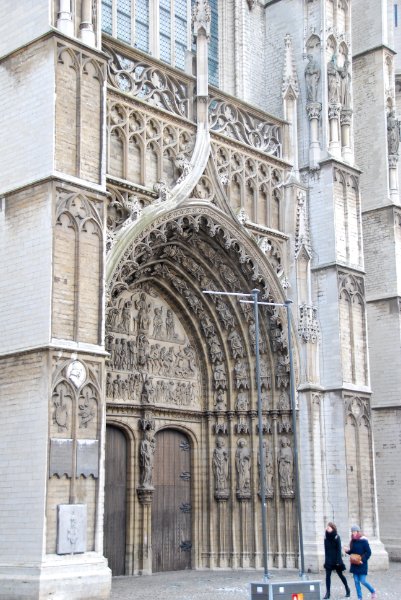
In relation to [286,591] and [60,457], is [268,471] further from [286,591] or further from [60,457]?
[286,591]

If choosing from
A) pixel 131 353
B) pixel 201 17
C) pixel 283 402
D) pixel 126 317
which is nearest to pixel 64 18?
pixel 201 17

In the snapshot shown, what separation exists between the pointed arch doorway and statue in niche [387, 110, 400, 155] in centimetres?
964

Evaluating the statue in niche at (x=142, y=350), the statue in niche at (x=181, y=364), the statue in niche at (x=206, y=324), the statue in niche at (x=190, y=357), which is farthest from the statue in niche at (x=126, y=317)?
the statue in niche at (x=206, y=324)

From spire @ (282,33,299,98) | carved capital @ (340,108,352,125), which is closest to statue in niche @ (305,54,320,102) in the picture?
spire @ (282,33,299,98)

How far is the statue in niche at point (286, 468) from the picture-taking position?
19.7 meters

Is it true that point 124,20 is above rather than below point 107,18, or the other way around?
above

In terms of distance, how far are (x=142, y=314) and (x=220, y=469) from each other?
3811 millimetres

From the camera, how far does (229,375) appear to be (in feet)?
66.7

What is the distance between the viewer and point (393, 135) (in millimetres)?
24047

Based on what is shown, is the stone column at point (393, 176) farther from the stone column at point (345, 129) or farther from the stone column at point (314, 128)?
the stone column at point (314, 128)

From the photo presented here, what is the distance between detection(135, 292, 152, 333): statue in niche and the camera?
19141 mm

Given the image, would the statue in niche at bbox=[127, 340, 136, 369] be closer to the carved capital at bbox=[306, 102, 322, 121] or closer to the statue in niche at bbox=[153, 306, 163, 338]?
the statue in niche at bbox=[153, 306, 163, 338]

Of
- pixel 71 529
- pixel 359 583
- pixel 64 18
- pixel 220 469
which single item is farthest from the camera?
pixel 220 469

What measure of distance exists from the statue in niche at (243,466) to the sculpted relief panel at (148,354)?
139 cm
